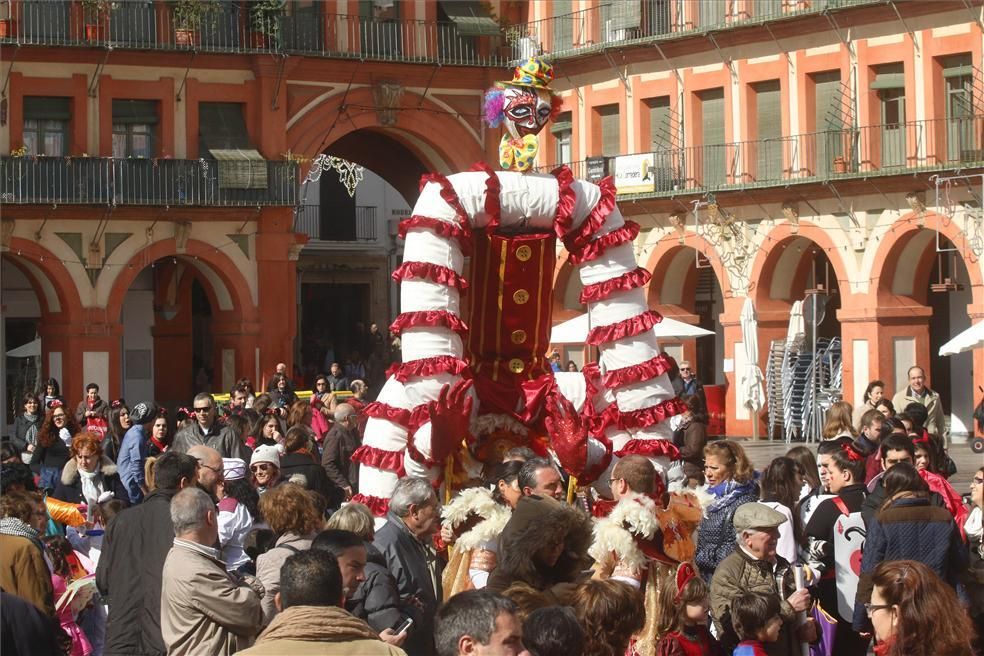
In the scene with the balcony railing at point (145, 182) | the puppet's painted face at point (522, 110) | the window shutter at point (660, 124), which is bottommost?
the puppet's painted face at point (522, 110)

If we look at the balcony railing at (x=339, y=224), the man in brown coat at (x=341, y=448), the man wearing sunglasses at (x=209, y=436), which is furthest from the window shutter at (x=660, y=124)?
the man in brown coat at (x=341, y=448)

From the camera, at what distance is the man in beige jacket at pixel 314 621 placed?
A: 6055 millimetres

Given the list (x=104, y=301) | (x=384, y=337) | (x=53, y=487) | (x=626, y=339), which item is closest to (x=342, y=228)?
(x=384, y=337)

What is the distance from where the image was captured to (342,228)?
47000 millimetres

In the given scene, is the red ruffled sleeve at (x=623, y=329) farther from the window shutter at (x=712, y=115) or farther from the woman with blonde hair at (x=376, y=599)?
the window shutter at (x=712, y=115)

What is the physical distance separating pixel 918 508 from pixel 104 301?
26.3 meters

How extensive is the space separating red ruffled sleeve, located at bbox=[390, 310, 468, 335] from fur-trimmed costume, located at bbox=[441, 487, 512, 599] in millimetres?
2641

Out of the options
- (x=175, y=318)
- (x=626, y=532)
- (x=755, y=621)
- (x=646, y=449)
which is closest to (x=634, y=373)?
(x=646, y=449)

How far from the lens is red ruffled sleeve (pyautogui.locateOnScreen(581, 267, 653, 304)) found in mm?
12430

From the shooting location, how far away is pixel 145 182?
3369 cm

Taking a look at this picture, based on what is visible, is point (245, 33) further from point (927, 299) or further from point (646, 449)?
point (646, 449)

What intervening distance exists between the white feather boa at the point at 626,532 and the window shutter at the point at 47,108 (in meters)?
26.6

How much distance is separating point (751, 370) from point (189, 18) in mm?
12249

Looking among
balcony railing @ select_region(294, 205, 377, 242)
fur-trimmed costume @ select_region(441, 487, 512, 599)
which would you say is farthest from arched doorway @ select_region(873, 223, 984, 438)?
fur-trimmed costume @ select_region(441, 487, 512, 599)
